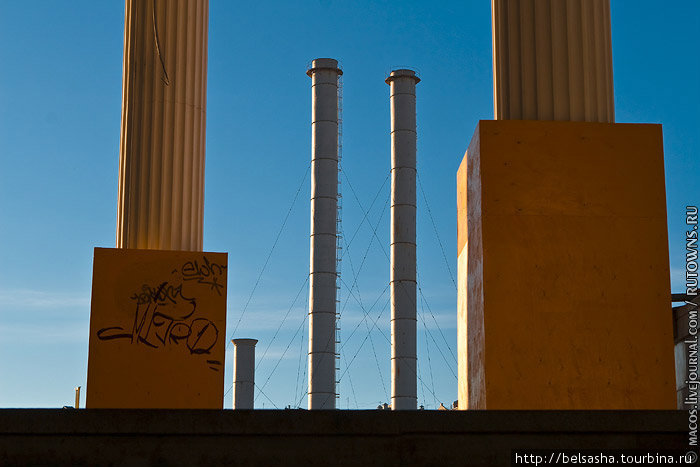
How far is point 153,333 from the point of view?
32.5 ft

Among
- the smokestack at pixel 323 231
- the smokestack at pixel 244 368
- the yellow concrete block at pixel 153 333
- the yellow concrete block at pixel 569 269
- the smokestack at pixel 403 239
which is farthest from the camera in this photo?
the smokestack at pixel 244 368

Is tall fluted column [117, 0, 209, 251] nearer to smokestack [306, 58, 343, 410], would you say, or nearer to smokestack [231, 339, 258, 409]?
smokestack [306, 58, 343, 410]

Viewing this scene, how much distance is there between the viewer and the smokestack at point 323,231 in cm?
3947

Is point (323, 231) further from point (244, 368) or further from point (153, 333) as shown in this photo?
point (153, 333)

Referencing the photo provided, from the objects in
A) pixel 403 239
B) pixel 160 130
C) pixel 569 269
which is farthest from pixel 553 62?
pixel 403 239

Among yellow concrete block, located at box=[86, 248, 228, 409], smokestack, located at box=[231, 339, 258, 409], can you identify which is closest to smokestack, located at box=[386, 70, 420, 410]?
smokestack, located at box=[231, 339, 258, 409]

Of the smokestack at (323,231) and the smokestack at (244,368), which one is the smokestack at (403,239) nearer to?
the smokestack at (323,231)

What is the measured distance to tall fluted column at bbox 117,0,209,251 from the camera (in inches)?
431
